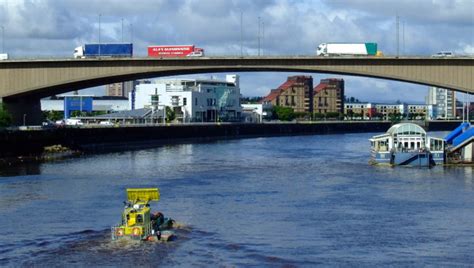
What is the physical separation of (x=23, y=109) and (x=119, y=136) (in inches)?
778

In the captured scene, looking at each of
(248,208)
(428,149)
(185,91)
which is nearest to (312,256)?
(248,208)

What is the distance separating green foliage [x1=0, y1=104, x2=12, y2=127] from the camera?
9625 centimetres

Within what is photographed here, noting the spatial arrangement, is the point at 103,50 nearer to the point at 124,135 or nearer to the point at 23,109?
the point at 23,109

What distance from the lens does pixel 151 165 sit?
8294 centimetres

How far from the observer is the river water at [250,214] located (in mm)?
37312

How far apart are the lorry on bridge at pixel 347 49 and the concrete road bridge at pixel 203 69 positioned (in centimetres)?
243

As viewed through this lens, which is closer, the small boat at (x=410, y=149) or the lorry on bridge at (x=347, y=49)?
the small boat at (x=410, y=149)

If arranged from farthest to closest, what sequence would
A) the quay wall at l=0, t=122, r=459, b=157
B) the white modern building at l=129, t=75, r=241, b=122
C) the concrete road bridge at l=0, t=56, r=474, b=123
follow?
the white modern building at l=129, t=75, r=241, b=122, the quay wall at l=0, t=122, r=459, b=157, the concrete road bridge at l=0, t=56, r=474, b=123

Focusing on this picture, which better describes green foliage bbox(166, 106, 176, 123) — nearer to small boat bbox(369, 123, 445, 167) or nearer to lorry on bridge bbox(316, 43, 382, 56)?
lorry on bridge bbox(316, 43, 382, 56)

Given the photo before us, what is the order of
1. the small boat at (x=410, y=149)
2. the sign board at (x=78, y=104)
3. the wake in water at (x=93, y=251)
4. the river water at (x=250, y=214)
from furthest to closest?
1. the sign board at (x=78, y=104)
2. the small boat at (x=410, y=149)
3. the river water at (x=250, y=214)
4. the wake in water at (x=93, y=251)

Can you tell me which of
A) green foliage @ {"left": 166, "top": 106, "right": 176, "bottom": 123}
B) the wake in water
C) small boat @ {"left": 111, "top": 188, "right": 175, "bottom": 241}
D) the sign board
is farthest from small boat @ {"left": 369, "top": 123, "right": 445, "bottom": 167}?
the sign board

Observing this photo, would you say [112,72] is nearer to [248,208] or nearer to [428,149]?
[428,149]

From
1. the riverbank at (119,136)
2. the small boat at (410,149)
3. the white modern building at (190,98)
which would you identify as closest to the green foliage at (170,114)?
the white modern building at (190,98)

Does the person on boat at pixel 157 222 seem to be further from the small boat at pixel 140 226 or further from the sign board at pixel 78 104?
the sign board at pixel 78 104
